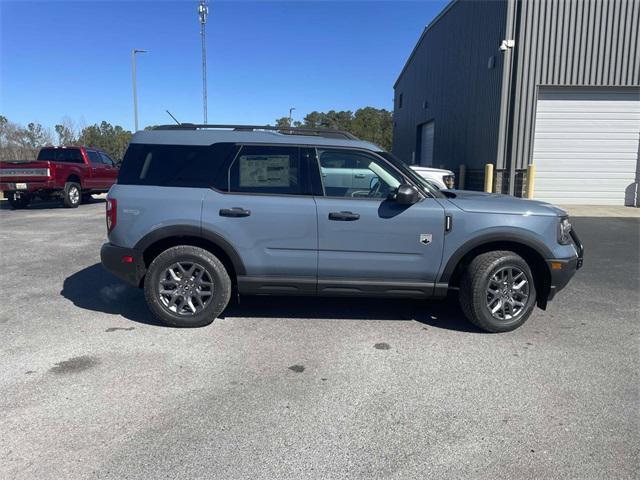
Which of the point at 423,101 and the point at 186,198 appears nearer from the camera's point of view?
the point at 186,198

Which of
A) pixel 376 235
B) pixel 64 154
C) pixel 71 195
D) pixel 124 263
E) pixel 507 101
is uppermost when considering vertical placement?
pixel 507 101

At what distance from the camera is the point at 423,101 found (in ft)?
87.1

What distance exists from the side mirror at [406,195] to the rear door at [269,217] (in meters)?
0.80

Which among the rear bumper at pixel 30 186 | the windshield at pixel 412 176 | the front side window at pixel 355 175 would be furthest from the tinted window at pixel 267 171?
the rear bumper at pixel 30 186

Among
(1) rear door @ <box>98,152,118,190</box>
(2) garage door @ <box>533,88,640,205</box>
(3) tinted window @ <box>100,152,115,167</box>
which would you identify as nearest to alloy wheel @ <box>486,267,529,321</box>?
(2) garage door @ <box>533,88,640,205</box>

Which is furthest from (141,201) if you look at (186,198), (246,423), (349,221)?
(246,423)

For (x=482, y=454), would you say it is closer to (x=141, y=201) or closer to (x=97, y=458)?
(x=97, y=458)

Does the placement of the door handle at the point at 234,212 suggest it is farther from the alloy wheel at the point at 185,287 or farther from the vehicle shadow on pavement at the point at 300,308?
the vehicle shadow on pavement at the point at 300,308

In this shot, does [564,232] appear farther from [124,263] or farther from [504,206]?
[124,263]

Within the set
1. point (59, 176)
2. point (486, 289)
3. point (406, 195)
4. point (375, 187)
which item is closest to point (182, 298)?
point (375, 187)

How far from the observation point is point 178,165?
479 centimetres

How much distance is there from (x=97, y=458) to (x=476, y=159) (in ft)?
54.2

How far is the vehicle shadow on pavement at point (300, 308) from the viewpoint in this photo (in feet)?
16.9

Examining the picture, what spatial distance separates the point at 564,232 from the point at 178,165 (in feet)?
12.7
